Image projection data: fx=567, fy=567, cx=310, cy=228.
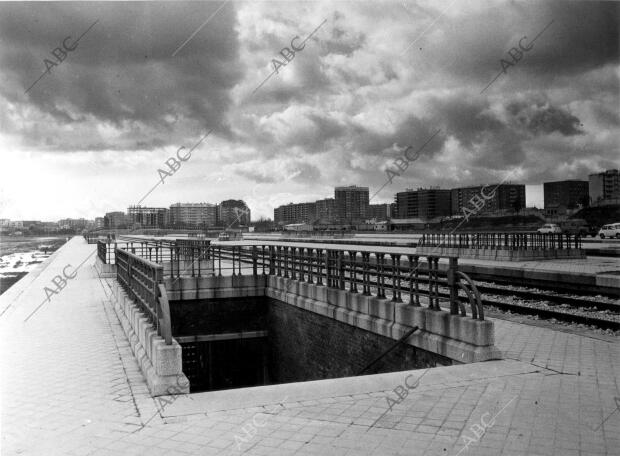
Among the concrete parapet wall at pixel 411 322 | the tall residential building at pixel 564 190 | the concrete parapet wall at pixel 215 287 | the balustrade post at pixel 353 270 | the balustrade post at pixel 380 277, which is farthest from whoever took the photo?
the tall residential building at pixel 564 190

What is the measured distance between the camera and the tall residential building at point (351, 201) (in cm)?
18612

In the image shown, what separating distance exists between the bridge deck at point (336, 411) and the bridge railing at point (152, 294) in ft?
2.33

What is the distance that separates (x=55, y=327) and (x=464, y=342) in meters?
8.23

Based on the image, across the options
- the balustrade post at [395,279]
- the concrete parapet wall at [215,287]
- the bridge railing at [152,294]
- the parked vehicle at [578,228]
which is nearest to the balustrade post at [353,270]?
the balustrade post at [395,279]

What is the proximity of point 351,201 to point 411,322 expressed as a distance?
181817 millimetres

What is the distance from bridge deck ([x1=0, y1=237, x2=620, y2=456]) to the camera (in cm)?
483

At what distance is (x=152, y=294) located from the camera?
8.19 m

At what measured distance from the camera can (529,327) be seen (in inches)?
413

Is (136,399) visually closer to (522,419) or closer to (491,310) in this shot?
(522,419)

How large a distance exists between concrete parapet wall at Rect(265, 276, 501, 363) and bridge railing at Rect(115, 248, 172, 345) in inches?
159

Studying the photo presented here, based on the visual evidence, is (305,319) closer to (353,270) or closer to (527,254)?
(353,270)

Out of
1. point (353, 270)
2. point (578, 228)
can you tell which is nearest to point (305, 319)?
point (353, 270)

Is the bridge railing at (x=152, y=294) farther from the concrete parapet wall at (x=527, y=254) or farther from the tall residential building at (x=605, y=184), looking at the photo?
the tall residential building at (x=605, y=184)

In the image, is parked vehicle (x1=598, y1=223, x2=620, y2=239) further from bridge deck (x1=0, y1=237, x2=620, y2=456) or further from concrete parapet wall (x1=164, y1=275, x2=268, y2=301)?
bridge deck (x1=0, y1=237, x2=620, y2=456)
